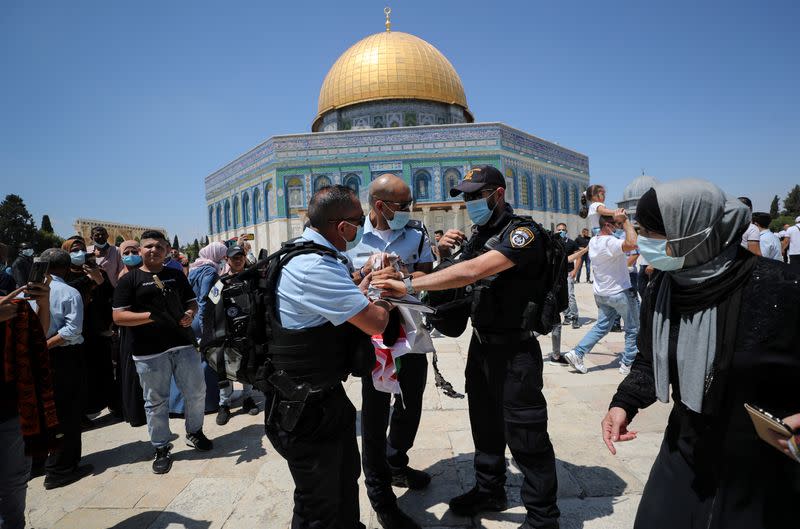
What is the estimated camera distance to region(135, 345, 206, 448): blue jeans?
3520mm

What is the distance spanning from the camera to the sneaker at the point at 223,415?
436 cm

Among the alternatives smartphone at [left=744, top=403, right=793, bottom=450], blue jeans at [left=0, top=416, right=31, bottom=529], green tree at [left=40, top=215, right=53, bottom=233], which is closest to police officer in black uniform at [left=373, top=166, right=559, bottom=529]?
smartphone at [left=744, top=403, right=793, bottom=450]

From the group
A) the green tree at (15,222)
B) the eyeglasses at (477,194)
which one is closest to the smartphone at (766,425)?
the eyeglasses at (477,194)

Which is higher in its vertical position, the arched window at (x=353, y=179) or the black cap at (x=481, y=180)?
the arched window at (x=353, y=179)

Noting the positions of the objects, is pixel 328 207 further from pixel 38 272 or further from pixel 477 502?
pixel 477 502

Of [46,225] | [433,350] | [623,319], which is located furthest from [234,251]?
[46,225]

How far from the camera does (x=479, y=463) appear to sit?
2602mm

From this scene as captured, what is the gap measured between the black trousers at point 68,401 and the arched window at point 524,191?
31.9 meters

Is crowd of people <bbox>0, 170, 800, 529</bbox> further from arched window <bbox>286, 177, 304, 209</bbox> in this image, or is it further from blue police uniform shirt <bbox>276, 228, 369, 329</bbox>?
arched window <bbox>286, 177, 304, 209</bbox>

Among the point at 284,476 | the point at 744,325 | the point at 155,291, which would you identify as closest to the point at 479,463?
the point at 284,476

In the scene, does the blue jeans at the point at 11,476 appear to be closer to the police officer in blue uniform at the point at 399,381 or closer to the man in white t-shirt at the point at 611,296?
the police officer in blue uniform at the point at 399,381

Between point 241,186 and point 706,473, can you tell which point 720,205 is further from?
point 241,186

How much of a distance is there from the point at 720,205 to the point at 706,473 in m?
0.94

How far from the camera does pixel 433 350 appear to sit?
264 centimetres
